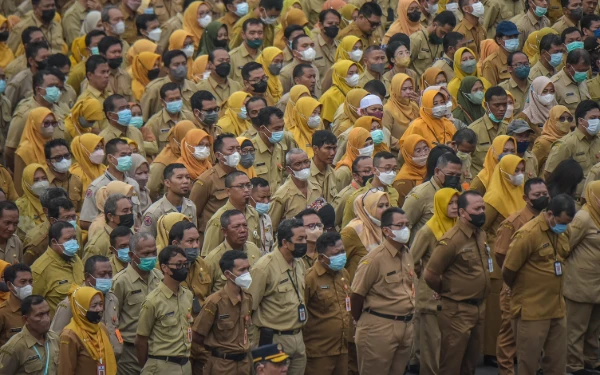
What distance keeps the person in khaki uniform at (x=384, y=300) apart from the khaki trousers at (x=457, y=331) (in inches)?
25.9

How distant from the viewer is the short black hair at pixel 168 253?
11.7 metres

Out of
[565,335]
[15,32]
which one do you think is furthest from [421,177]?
[15,32]

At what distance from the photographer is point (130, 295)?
40.2ft

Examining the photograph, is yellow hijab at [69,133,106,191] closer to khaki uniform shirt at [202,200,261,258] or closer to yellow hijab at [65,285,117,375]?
khaki uniform shirt at [202,200,261,258]

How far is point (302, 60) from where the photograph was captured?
17750mm

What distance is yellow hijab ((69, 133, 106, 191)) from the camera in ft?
49.4

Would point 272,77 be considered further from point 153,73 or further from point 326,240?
point 326,240

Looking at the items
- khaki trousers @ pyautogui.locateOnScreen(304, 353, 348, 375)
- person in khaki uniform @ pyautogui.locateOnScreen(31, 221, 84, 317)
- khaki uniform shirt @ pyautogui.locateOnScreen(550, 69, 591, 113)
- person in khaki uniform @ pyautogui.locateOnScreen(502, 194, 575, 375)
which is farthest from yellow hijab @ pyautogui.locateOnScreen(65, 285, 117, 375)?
khaki uniform shirt @ pyautogui.locateOnScreen(550, 69, 591, 113)

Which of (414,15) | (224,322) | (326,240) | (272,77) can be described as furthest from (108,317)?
(414,15)

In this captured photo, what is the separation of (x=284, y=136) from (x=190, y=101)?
1.82 metres

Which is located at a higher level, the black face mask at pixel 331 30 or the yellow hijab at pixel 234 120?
the yellow hijab at pixel 234 120

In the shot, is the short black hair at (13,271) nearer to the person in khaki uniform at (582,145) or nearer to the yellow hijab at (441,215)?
the yellow hijab at (441,215)

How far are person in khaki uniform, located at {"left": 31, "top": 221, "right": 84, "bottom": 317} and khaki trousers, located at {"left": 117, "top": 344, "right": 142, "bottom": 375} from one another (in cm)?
95

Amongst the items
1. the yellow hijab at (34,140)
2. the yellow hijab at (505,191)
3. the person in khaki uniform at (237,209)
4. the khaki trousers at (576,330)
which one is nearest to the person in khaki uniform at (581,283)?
the khaki trousers at (576,330)
